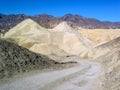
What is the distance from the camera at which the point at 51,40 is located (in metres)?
126

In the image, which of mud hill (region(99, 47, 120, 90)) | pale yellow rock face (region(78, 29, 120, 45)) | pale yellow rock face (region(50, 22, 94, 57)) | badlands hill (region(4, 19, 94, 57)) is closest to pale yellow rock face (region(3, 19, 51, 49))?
badlands hill (region(4, 19, 94, 57))

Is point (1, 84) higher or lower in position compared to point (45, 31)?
lower

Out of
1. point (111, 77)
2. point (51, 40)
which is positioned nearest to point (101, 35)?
point (51, 40)

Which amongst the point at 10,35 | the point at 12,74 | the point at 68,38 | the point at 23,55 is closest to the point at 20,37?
the point at 10,35

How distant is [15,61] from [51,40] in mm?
86117

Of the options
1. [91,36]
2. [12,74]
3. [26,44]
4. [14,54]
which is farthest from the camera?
[91,36]

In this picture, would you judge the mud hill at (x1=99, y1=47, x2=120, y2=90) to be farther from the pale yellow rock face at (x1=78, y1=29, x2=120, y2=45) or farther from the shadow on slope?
the pale yellow rock face at (x1=78, y1=29, x2=120, y2=45)

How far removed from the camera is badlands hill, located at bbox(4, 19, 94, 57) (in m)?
107

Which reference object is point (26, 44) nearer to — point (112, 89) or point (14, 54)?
point (14, 54)

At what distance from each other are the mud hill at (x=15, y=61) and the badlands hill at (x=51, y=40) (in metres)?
54.7

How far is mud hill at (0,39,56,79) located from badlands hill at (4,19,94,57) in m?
54.7

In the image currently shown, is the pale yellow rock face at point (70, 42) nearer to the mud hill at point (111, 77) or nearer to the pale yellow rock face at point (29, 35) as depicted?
the pale yellow rock face at point (29, 35)

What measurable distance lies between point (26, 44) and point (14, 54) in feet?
244

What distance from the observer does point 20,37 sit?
12725cm
